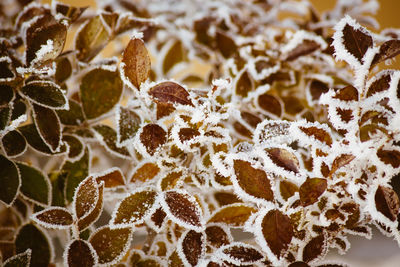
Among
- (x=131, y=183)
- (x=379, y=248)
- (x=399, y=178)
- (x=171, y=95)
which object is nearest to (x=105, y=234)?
(x=131, y=183)

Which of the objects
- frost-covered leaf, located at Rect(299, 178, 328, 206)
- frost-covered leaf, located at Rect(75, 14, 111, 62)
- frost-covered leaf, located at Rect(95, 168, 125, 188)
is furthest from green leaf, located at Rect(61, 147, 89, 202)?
frost-covered leaf, located at Rect(299, 178, 328, 206)

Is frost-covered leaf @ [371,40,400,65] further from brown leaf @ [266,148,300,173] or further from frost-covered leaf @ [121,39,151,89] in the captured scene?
frost-covered leaf @ [121,39,151,89]

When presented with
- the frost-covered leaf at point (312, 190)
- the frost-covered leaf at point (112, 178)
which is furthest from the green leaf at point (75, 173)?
the frost-covered leaf at point (312, 190)

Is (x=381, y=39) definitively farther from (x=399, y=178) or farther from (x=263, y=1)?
(x=399, y=178)

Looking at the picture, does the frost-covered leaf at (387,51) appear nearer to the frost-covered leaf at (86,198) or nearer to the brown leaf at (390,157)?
the brown leaf at (390,157)

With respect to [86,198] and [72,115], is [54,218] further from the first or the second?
[72,115]
